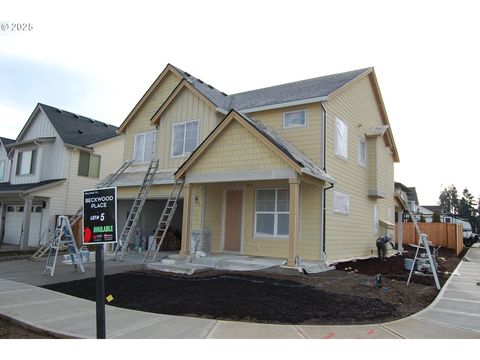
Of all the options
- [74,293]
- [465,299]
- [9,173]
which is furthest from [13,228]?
[465,299]

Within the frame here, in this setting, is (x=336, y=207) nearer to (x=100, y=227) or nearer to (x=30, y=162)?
(x=100, y=227)

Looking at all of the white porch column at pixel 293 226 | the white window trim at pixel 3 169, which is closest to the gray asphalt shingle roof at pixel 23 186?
the white window trim at pixel 3 169

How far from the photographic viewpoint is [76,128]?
24500 mm

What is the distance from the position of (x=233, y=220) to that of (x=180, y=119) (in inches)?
205

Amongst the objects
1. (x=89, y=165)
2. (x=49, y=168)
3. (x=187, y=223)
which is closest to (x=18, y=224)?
(x=49, y=168)

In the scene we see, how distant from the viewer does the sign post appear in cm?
480

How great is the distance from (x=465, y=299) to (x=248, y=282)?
211 inches

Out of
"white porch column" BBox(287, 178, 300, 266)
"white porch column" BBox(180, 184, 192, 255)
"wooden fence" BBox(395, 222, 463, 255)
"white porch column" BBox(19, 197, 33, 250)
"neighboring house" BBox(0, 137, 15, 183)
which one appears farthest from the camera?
"wooden fence" BBox(395, 222, 463, 255)

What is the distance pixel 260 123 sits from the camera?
14.3 m

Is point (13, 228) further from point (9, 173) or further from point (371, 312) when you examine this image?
point (371, 312)

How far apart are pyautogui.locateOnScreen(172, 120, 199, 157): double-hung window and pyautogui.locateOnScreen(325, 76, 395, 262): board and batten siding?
566 cm

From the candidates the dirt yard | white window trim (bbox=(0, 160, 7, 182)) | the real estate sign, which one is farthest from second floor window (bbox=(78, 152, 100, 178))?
the real estate sign

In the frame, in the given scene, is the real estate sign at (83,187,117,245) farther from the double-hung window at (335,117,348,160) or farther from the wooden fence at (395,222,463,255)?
the wooden fence at (395,222,463,255)

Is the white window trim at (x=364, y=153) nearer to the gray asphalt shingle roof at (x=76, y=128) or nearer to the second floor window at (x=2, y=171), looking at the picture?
the gray asphalt shingle roof at (x=76, y=128)
